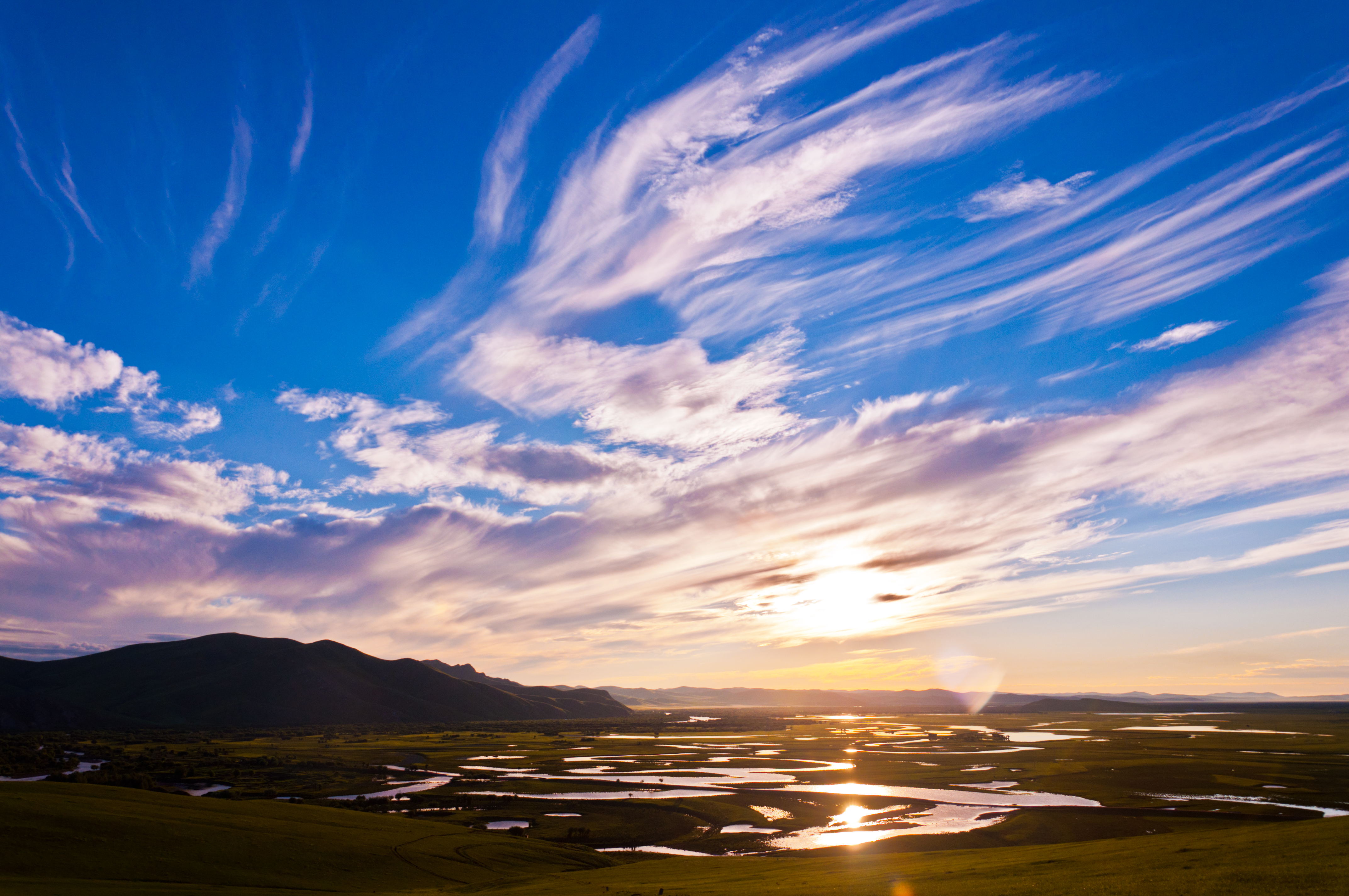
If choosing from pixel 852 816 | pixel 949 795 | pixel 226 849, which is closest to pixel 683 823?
pixel 852 816

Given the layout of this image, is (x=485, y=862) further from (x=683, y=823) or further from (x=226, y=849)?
(x=683, y=823)

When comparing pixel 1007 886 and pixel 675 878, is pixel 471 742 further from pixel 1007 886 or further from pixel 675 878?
pixel 1007 886

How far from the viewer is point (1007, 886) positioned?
32.9 meters

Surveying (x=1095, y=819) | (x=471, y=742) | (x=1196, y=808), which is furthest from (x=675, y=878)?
(x=471, y=742)

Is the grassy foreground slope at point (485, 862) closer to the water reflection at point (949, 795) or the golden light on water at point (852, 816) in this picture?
the golden light on water at point (852, 816)

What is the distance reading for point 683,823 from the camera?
242 feet

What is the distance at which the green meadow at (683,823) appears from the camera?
123 feet

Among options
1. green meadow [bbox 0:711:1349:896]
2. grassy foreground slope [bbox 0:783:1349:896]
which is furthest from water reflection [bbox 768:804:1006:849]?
grassy foreground slope [bbox 0:783:1349:896]

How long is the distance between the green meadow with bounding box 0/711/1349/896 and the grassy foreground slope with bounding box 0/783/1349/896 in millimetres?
211

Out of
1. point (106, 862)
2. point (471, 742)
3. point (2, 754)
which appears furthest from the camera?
point (471, 742)

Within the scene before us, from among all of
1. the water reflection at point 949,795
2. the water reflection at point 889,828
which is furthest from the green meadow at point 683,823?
the water reflection at point 949,795

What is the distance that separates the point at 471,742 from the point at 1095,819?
141644mm

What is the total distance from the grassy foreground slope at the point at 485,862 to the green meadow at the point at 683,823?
0.69ft

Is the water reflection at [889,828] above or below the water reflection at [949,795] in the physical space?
above
